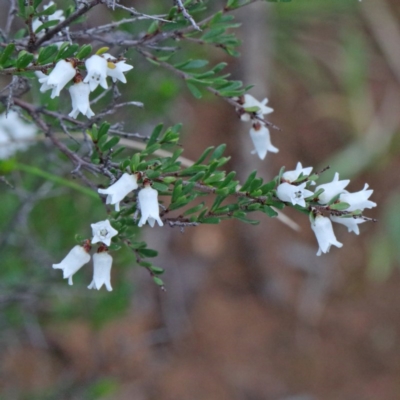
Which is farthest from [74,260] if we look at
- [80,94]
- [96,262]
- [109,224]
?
[80,94]

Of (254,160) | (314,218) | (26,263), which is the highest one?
(314,218)

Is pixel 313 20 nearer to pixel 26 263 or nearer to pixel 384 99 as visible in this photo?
pixel 384 99

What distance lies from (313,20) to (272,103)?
1282mm

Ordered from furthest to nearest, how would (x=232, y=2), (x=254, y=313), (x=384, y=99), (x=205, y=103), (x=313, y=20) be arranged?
(x=313, y=20) → (x=384, y=99) → (x=205, y=103) → (x=254, y=313) → (x=232, y=2)

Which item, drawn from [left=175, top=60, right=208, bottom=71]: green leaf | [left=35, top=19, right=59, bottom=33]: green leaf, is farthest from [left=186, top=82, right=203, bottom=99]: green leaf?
[left=35, top=19, right=59, bottom=33]: green leaf

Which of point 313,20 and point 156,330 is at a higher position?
point 313,20

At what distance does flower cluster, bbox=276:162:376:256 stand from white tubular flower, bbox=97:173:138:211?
335 millimetres

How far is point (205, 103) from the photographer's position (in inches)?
225

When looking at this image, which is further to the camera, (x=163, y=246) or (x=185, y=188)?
(x=163, y=246)

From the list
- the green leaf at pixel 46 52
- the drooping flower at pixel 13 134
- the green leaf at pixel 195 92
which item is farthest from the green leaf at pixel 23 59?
the drooping flower at pixel 13 134

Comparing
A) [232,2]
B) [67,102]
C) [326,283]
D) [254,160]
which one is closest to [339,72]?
[254,160]

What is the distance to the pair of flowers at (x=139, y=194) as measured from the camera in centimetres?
138

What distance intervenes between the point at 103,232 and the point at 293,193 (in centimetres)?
44

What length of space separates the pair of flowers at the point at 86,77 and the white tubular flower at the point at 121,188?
17cm
